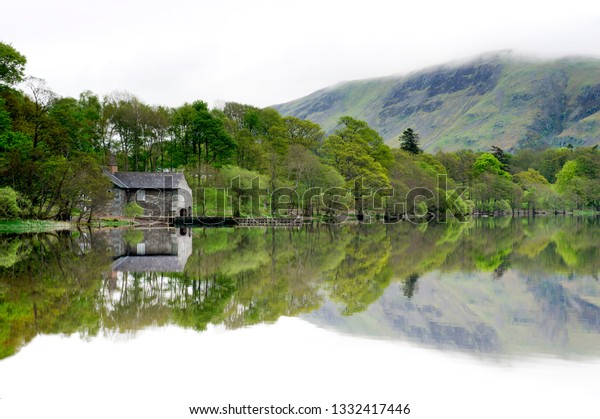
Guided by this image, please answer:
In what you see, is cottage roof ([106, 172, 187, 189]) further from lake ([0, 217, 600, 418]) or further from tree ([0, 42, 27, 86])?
lake ([0, 217, 600, 418])

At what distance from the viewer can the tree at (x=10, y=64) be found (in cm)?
4166

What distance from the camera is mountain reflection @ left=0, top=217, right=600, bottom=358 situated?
1141 cm

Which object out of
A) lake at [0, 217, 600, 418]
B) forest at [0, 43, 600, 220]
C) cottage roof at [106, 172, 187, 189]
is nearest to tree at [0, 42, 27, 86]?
forest at [0, 43, 600, 220]

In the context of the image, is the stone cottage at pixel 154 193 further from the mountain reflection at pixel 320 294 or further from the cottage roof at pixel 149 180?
the mountain reflection at pixel 320 294

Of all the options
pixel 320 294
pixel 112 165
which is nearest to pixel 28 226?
pixel 112 165

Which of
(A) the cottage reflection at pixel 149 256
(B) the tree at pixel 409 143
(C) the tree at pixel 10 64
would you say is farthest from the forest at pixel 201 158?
(A) the cottage reflection at pixel 149 256

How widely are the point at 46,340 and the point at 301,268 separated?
12134mm

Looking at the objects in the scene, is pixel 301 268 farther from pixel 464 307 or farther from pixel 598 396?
pixel 598 396

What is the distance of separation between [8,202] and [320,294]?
3028 centimetres

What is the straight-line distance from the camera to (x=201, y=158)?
7338 cm

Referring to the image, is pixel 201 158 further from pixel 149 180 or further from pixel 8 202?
pixel 8 202

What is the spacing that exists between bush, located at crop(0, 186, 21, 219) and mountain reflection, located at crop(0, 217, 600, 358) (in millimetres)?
12409

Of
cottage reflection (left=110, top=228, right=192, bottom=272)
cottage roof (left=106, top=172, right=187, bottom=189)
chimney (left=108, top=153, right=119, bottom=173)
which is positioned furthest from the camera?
chimney (left=108, top=153, right=119, bottom=173)

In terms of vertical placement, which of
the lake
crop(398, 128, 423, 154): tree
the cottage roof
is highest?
crop(398, 128, 423, 154): tree
